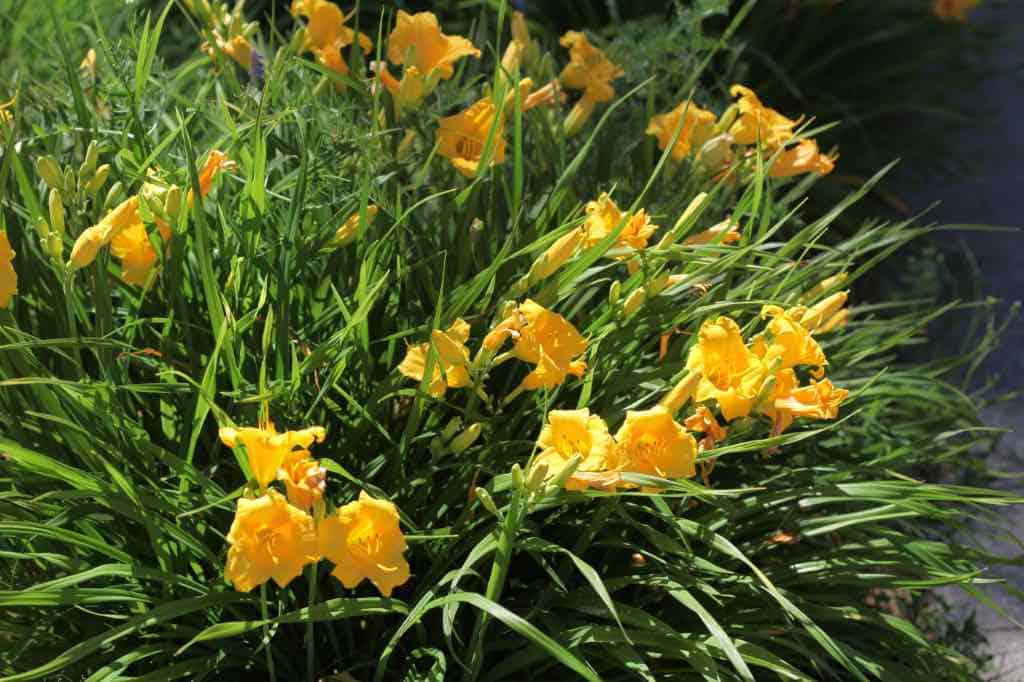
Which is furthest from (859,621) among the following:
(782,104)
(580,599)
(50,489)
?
(782,104)

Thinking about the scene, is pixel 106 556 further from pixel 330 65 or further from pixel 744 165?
pixel 744 165

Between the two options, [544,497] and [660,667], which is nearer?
[544,497]

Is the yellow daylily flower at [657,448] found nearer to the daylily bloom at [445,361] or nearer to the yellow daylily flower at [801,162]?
the daylily bloom at [445,361]

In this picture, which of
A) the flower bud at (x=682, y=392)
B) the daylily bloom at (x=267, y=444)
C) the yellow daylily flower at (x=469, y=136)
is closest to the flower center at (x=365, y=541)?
the daylily bloom at (x=267, y=444)

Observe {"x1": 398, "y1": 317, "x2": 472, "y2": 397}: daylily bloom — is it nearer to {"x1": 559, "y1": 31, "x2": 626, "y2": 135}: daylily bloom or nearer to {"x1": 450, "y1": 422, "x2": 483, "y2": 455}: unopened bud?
{"x1": 450, "y1": 422, "x2": 483, "y2": 455}: unopened bud

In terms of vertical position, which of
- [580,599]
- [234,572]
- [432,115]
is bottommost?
[580,599]

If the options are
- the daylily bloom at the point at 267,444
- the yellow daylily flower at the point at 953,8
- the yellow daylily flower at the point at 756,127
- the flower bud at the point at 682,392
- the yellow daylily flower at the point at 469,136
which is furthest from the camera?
the yellow daylily flower at the point at 953,8

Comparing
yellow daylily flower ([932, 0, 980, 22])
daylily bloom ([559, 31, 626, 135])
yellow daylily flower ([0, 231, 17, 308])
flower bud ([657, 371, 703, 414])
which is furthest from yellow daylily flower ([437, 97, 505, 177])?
yellow daylily flower ([932, 0, 980, 22])
